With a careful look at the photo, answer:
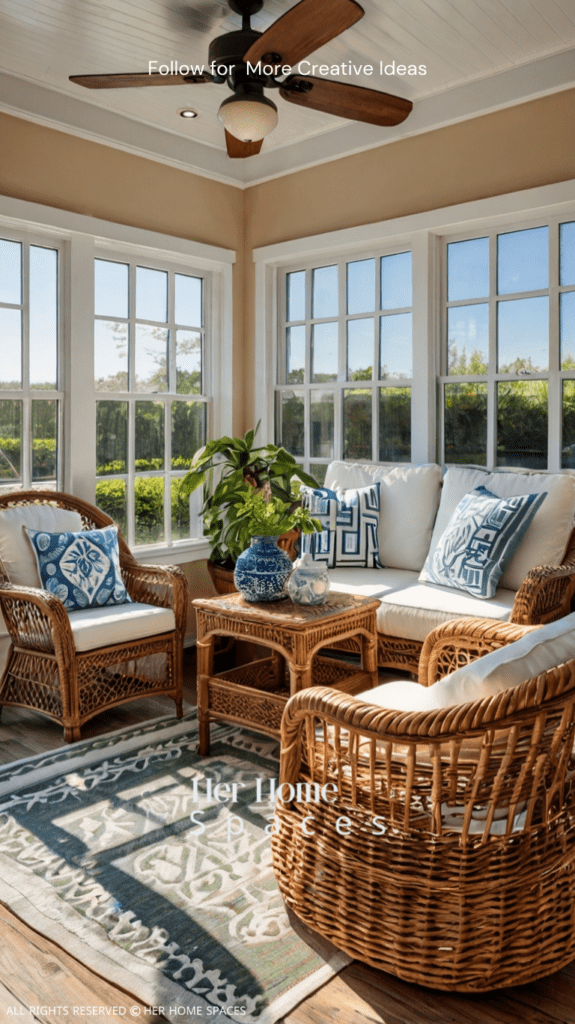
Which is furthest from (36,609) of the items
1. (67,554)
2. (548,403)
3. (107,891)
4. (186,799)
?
(548,403)

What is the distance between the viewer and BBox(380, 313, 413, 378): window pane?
4.30m

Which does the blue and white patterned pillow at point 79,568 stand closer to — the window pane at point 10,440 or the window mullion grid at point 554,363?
the window pane at point 10,440

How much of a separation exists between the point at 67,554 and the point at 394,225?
7.85ft

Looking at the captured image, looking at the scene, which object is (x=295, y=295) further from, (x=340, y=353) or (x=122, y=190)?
(x=122, y=190)

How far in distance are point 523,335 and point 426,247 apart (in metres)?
0.71

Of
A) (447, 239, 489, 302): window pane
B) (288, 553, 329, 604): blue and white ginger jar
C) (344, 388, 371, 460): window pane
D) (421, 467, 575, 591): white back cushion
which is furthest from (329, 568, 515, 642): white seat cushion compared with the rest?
(447, 239, 489, 302): window pane

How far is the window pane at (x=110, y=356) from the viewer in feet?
14.0

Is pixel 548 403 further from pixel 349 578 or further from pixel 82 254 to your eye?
pixel 82 254

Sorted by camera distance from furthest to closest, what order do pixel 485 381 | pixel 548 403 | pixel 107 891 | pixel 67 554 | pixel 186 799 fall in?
pixel 485 381 < pixel 548 403 < pixel 67 554 < pixel 186 799 < pixel 107 891

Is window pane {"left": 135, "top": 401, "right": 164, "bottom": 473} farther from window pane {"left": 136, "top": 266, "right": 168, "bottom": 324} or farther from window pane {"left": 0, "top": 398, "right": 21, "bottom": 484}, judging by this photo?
window pane {"left": 0, "top": 398, "right": 21, "bottom": 484}

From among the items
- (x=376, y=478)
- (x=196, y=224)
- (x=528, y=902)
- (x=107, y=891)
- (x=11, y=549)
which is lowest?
(x=107, y=891)

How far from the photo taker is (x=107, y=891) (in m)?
2.11

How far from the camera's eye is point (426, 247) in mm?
4070

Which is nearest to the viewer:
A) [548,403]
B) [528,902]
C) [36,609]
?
[528,902]
